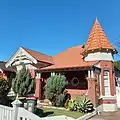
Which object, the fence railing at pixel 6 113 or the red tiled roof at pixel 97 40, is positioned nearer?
the fence railing at pixel 6 113

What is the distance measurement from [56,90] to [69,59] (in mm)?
6550

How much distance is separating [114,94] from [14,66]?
1273 centimetres

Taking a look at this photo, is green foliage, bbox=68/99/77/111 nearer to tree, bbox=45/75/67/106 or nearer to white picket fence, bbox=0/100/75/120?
tree, bbox=45/75/67/106

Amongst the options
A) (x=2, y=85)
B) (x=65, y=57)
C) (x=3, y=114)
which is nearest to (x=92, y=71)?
(x=65, y=57)

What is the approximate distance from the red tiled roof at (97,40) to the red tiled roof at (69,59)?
5.31 feet

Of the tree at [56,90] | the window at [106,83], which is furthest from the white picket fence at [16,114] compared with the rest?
the window at [106,83]

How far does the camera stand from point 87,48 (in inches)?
941

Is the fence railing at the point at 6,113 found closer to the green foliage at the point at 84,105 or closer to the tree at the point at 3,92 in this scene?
A: the tree at the point at 3,92

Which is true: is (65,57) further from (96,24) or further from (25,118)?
(25,118)

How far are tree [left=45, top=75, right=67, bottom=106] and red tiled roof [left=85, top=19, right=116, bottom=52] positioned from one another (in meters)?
5.85

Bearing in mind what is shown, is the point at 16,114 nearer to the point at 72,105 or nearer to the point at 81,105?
the point at 81,105

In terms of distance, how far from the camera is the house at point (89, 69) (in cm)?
2049

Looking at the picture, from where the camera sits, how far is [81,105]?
57.7 feet

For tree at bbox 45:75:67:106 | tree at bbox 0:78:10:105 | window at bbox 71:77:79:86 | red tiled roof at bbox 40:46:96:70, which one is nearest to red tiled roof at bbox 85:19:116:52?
red tiled roof at bbox 40:46:96:70
